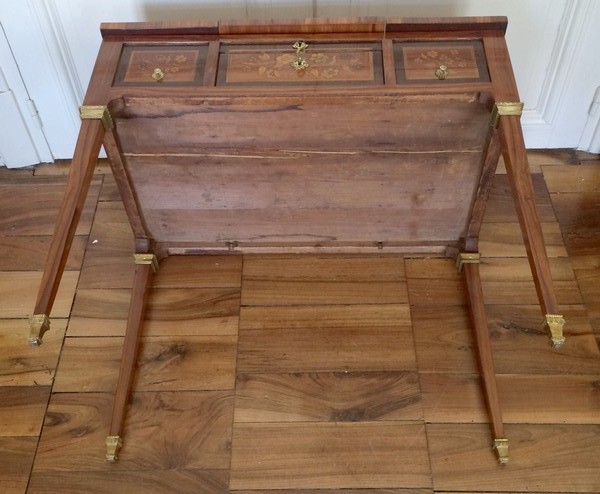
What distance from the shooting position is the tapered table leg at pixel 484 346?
1.27m

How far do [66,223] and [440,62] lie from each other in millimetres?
671

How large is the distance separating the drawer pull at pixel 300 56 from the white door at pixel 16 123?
0.70 meters

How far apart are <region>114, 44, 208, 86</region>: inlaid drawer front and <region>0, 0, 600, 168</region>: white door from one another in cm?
27

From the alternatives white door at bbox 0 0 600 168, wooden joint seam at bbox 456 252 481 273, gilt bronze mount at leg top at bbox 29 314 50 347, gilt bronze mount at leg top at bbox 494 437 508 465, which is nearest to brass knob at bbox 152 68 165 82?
white door at bbox 0 0 600 168

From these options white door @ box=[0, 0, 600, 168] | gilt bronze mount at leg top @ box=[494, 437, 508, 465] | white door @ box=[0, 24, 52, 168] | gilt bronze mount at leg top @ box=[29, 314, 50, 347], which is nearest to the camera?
gilt bronze mount at leg top @ box=[29, 314, 50, 347]

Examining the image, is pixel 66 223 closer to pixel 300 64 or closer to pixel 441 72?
pixel 300 64

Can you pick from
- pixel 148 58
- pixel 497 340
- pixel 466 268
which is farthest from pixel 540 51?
pixel 148 58

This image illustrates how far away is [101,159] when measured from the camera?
5.84 feet

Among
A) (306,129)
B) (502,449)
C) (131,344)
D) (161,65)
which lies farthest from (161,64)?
(502,449)

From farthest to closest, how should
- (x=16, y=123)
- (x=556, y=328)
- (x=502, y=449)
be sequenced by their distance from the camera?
(x=16, y=123) → (x=502, y=449) → (x=556, y=328)

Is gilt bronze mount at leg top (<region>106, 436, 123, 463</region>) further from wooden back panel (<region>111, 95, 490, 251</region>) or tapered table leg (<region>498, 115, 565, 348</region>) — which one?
tapered table leg (<region>498, 115, 565, 348</region>)

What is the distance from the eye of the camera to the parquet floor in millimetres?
1272

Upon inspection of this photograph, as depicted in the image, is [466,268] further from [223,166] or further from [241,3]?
[241,3]

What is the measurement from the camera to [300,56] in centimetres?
118
